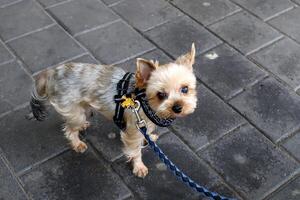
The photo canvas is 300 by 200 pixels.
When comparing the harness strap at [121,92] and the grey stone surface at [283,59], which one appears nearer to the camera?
the harness strap at [121,92]

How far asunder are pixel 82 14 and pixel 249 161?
3290 mm

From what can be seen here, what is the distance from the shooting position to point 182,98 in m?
3.63

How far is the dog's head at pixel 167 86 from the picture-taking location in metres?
3.60

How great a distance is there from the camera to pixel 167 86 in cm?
361

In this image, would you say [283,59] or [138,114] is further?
[283,59]

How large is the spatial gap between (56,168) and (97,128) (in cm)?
67

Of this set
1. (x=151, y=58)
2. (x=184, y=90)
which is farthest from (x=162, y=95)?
(x=151, y=58)

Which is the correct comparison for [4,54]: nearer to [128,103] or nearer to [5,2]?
[5,2]

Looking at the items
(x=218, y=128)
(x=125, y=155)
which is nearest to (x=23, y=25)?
(x=125, y=155)

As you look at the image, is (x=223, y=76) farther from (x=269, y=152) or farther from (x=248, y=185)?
(x=248, y=185)

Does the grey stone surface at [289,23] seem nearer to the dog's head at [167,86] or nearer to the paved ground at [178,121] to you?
the paved ground at [178,121]

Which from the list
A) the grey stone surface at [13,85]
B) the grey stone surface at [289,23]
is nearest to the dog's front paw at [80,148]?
the grey stone surface at [13,85]

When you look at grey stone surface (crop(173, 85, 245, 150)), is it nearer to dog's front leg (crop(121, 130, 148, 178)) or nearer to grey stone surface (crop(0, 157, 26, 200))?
dog's front leg (crop(121, 130, 148, 178))

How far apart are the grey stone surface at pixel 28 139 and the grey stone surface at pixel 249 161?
163 centimetres
